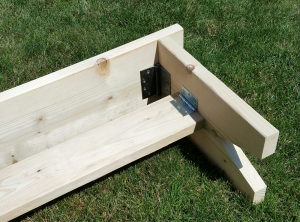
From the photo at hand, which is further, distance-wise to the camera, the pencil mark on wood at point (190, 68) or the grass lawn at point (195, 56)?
the grass lawn at point (195, 56)

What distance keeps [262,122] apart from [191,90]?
50 centimetres

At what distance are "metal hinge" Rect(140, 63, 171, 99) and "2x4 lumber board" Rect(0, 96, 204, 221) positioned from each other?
0.25 meters

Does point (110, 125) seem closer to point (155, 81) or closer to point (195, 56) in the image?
point (155, 81)

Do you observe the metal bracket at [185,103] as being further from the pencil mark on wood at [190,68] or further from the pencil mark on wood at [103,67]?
the pencil mark on wood at [103,67]

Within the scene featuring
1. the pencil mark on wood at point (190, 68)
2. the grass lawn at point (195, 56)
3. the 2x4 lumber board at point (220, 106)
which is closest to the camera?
the 2x4 lumber board at point (220, 106)

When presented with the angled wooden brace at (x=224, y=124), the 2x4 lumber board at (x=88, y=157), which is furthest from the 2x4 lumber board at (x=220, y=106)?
the 2x4 lumber board at (x=88, y=157)

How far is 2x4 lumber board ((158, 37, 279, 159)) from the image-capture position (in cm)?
170

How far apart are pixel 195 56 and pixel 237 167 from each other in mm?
1351

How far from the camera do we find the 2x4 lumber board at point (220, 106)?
1697 millimetres

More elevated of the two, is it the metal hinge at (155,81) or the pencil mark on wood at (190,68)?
the pencil mark on wood at (190,68)

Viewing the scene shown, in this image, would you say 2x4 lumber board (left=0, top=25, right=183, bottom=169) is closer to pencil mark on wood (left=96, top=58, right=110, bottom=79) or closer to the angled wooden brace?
pencil mark on wood (left=96, top=58, right=110, bottom=79)

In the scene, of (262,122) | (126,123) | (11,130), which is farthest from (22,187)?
(262,122)

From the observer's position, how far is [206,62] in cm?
306

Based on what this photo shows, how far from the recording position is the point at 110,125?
2035 mm
